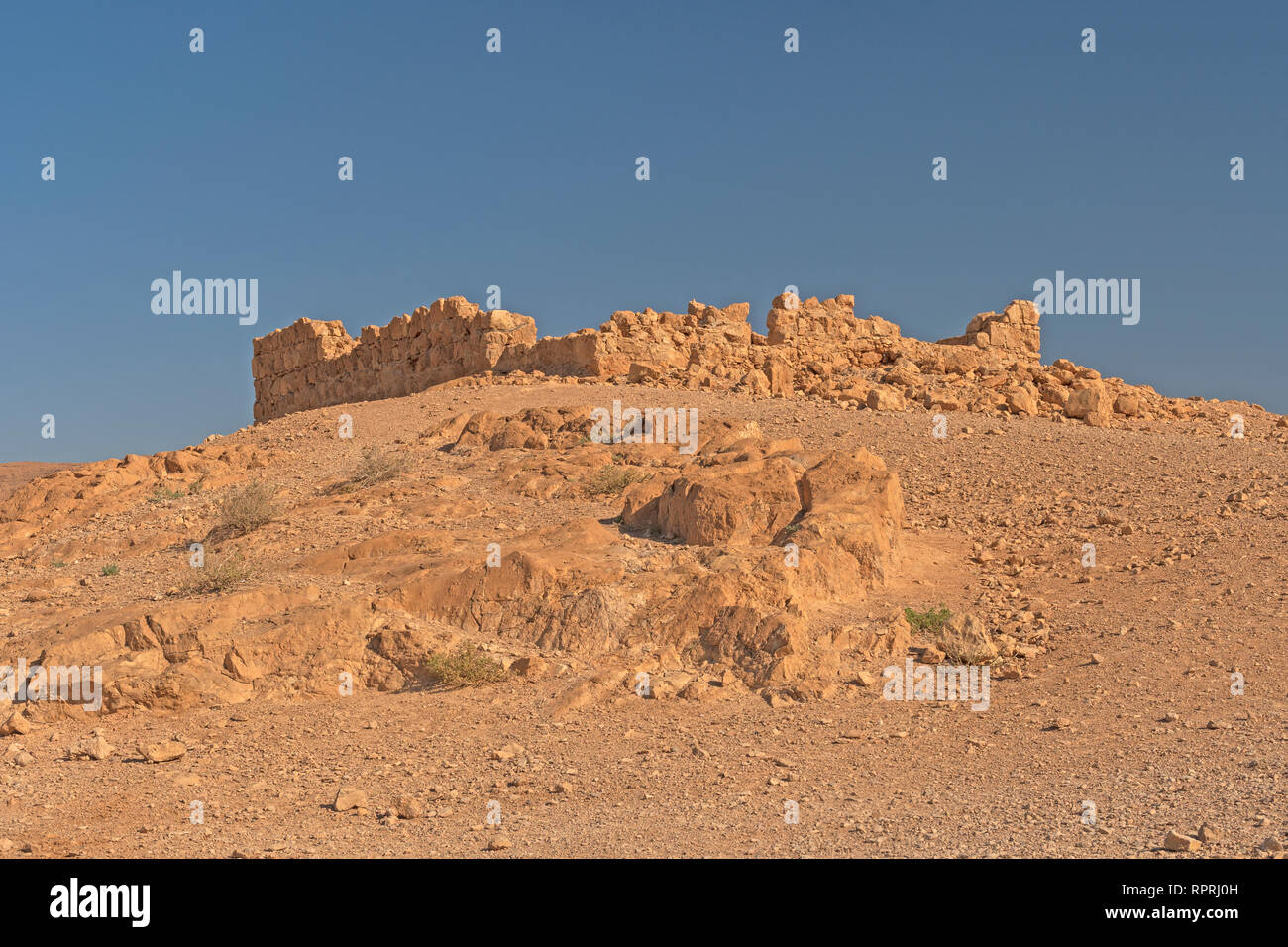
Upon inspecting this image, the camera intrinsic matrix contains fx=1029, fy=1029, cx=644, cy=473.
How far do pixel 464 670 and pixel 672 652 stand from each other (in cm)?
161

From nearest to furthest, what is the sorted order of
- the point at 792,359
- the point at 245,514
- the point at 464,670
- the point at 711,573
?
the point at 464,670, the point at 711,573, the point at 245,514, the point at 792,359

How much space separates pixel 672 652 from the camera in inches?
316

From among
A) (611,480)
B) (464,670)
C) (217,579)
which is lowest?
(464,670)

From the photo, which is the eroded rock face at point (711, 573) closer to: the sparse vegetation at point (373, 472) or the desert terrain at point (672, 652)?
the desert terrain at point (672, 652)

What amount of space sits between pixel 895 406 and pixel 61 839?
14.6 metres

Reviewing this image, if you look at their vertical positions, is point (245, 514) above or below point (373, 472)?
below

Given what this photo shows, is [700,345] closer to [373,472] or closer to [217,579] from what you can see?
[373,472]

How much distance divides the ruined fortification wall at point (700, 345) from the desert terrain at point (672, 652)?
5.98m

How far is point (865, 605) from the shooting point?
29.1 ft

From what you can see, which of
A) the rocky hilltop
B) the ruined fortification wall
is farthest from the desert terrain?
the ruined fortification wall

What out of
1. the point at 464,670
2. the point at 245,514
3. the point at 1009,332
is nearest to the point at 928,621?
the point at 464,670

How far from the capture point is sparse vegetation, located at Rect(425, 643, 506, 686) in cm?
783
